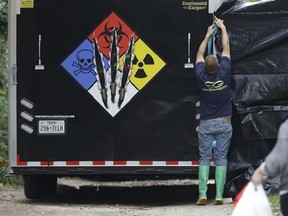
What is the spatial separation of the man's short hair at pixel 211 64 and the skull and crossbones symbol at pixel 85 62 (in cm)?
145

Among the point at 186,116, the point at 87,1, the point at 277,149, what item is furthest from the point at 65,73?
the point at 277,149

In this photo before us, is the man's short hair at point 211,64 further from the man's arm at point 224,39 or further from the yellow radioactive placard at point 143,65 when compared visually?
the yellow radioactive placard at point 143,65

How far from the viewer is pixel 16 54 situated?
1045 centimetres

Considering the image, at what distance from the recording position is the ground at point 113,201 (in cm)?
993

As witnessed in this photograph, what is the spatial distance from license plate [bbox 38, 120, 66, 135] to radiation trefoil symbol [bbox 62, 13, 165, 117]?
0.57 m

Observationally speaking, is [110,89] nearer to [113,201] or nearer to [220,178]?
[220,178]

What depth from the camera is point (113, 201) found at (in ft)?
37.9

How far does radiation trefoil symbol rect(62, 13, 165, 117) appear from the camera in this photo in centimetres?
1032

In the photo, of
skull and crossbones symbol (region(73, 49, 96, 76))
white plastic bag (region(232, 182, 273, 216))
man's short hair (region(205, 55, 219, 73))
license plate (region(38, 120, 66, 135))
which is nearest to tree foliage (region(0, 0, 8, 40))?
skull and crossbones symbol (region(73, 49, 96, 76))

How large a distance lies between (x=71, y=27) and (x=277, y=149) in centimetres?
538

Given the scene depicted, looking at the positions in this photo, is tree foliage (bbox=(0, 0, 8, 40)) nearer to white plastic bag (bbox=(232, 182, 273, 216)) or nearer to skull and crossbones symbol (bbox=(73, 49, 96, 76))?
skull and crossbones symbol (bbox=(73, 49, 96, 76))

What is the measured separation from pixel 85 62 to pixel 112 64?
34cm

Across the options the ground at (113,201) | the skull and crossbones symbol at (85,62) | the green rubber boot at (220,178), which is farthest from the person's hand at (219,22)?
the ground at (113,201)

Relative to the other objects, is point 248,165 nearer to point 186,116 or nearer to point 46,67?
point 186,116
